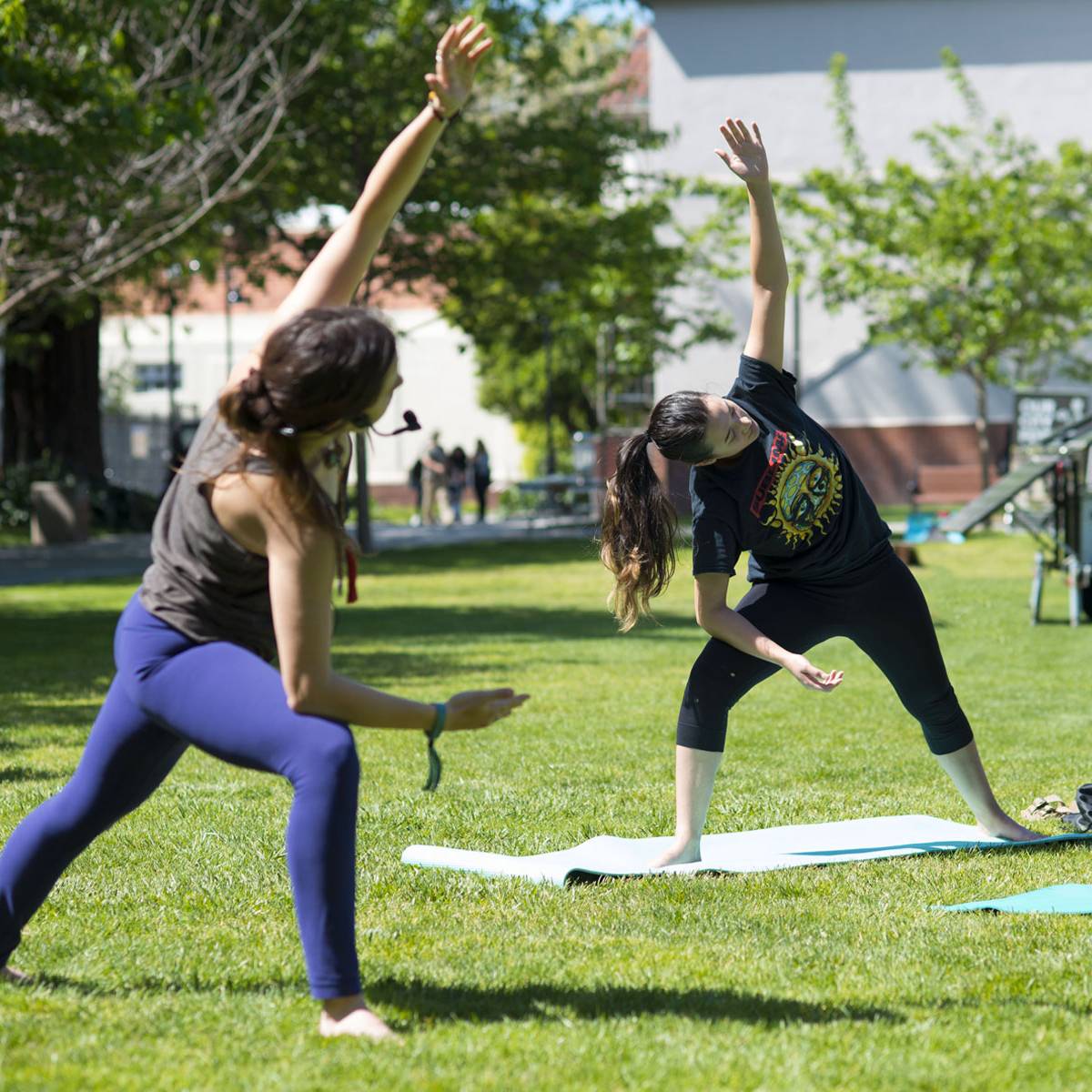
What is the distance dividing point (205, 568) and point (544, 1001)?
1333mm

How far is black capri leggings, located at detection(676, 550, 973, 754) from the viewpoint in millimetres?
5477

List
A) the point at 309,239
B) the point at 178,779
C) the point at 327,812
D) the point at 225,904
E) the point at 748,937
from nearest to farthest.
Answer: the point at 327,812 → the point at 748,937 → the point at 225,904 → the point at 178,779 → the point at 309,239

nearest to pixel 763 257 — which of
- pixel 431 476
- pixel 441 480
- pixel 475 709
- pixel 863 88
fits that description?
pixel 475 709

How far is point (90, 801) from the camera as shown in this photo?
3.86 m

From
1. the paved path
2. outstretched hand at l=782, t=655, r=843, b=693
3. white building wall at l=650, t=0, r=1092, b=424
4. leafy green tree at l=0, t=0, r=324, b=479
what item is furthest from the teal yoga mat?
white building wall at l=650, t=0, r=1092, b=424

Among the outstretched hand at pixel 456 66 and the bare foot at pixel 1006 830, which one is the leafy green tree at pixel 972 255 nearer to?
the bare foot at pixel 1006 830

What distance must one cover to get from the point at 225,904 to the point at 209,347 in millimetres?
59844

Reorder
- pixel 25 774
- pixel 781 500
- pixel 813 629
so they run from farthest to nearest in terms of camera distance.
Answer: pixel 25 774
pixel 813 629
pixel 781 500

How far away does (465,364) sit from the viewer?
61594 mm

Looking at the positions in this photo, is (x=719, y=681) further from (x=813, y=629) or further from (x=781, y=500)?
(x=781, y=500)

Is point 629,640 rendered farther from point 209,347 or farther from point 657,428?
point 209,347

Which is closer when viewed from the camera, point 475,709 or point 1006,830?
point 475,709

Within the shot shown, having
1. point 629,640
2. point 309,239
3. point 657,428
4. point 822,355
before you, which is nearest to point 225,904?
point 657,428

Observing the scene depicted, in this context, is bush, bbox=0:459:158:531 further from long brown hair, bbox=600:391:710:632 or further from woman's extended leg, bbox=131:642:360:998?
woman's extended leg, bbox=131:642:360:998
